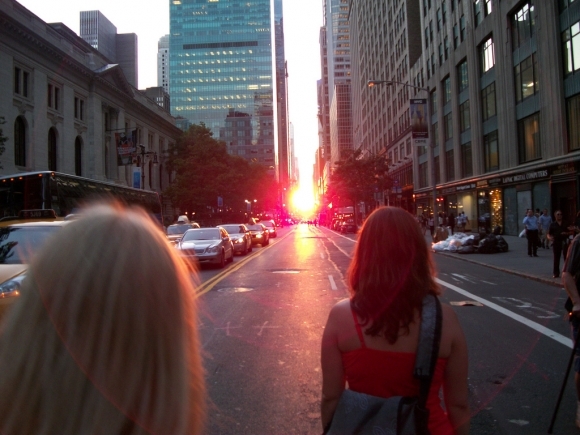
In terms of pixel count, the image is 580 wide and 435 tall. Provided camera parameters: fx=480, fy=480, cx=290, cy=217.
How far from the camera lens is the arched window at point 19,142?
107 ft

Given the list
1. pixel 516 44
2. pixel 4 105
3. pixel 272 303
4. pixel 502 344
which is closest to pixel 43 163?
pixel 4 105

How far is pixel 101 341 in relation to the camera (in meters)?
1.20

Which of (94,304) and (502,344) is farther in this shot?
(502,344)

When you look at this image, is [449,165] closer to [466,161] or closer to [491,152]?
[466,161]

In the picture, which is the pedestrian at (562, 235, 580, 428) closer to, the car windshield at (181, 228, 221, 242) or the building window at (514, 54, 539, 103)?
the car windshield at (181, 228, 221, 242)

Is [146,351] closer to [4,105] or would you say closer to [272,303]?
[272,303]

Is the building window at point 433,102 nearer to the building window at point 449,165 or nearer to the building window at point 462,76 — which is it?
the building window at point 449,165

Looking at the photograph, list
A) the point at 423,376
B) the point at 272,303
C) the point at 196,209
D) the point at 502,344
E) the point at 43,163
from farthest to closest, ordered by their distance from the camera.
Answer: the point at 196,209 < the point at 43,163 < the point at 272,303 < the point at 502,344 < the point at 423,376

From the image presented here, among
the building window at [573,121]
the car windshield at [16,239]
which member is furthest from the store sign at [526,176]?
the car windshield at [16,239]

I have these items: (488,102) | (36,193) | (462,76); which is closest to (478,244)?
(488,102)

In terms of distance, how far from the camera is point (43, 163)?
35031mm

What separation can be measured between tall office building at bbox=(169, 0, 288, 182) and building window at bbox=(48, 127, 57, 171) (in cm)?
11294

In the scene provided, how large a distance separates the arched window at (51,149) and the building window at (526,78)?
111 ft

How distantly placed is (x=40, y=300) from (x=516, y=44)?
3503cm
